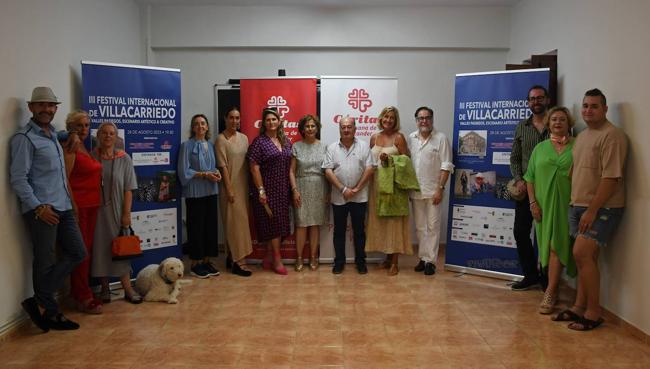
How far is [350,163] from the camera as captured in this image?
18.0 ft

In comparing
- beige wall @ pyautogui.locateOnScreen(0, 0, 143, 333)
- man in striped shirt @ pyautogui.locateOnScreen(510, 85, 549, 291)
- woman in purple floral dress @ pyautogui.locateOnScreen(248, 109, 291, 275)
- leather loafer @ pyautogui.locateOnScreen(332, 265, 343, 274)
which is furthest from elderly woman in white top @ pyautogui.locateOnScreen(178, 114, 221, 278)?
man in striped shirt @ pyautogui.locateOnScreen(510, 85, 549, 291)

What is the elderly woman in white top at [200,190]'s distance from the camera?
5.25 m

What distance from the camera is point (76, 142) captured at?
414 cm

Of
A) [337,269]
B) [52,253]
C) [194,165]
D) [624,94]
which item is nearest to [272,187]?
[194,165]

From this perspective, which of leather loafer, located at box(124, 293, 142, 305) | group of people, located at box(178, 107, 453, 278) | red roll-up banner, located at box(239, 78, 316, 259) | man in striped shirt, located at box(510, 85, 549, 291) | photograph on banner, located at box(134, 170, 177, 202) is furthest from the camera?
red roll-up banner, located at box(239, 78, 316, 259)

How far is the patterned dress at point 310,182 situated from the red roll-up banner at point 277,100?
1.26 feet

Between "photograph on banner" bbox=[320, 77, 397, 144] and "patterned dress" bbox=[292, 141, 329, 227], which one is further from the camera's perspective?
"photograph on banner" bbox=[320, 77, 397, 144]

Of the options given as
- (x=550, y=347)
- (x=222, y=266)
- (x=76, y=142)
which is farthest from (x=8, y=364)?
(x=550, y=347)

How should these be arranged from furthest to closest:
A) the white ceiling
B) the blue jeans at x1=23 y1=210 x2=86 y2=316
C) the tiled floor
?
the white ceiling → the blue jeans at x1=23 y1=210 x2=86 y2=316 → the tiled floor

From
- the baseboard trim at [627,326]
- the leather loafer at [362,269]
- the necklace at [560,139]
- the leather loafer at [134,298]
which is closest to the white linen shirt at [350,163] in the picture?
the leather loafer at [362,269]

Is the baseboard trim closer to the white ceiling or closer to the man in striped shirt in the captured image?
the man in striped shirt

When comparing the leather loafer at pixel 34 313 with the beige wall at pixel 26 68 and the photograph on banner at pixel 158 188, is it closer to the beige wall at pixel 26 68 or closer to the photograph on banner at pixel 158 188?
the beige wall at pixel 26 68

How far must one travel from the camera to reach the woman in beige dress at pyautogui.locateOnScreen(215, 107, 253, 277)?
17.9 ft

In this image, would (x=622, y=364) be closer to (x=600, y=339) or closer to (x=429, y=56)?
(x=600, y=339)
